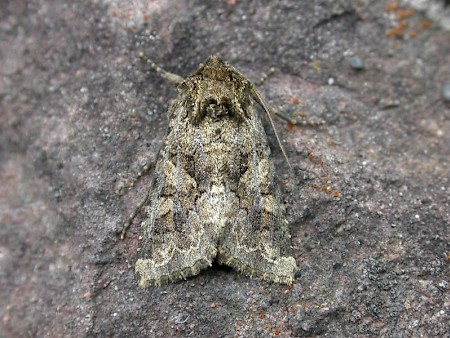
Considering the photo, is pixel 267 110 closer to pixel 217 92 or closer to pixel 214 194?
pixel 217 92

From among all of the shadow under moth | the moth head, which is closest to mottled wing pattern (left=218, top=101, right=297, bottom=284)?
the shadow under moth

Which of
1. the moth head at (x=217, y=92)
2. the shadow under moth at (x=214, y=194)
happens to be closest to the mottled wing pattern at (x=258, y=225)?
the shadow under moth at (x=214, y=194)

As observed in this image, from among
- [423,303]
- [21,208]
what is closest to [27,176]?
[21,208]

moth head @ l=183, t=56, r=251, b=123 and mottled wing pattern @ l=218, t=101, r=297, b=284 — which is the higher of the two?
moth head @ l=183, t=56, r=251, b=123

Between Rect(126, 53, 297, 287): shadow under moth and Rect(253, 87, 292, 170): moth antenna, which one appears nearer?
Rect(126, 53, 297, 287): shadow under moth

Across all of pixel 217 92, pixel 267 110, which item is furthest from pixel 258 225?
pixel 217 92

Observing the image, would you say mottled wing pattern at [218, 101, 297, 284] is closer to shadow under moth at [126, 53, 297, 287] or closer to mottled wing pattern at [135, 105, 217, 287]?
shadow under moth at [126, 53, 297, 287]

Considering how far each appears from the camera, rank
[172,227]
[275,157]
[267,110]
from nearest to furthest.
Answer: [172,227]
[267,110]
[275,157]

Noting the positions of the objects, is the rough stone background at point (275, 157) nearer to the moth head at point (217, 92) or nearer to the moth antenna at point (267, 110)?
the moth antenna at point (267, 110)
